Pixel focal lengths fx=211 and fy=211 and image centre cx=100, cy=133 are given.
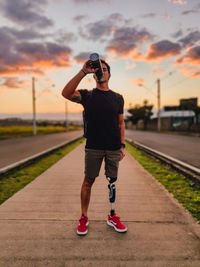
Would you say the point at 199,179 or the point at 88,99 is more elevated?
the point at 88,99

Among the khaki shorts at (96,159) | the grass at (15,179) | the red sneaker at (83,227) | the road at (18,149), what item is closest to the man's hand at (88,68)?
the khaki shorts at (96,159)

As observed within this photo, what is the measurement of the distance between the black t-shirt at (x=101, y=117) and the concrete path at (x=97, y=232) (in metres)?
1.08

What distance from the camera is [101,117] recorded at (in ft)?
8.37

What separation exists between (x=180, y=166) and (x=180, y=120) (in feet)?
107

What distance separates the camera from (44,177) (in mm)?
5461

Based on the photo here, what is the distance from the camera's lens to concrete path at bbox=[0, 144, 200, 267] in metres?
2.06

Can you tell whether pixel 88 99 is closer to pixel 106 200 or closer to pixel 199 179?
pixel 106 200

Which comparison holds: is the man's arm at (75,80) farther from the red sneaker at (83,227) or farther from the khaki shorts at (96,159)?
the red sneaker at (83,227)

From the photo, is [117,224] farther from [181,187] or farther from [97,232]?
[181,187]

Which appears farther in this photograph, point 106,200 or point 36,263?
point 106,200

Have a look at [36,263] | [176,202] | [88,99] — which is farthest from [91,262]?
[176,202]

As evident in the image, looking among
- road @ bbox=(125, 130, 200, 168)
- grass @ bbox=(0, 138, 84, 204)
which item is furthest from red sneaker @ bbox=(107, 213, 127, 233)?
road @ bbox=(125, 130, 200, 168)

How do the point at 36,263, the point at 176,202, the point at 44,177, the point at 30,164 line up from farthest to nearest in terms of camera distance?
the point at 30,164
the point at 44,177
the point at 176,202
the point at 36,263

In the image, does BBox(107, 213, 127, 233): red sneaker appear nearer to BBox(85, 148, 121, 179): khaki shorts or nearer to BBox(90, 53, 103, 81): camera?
BBox(85, 148, 121, 179): khaki shorts
